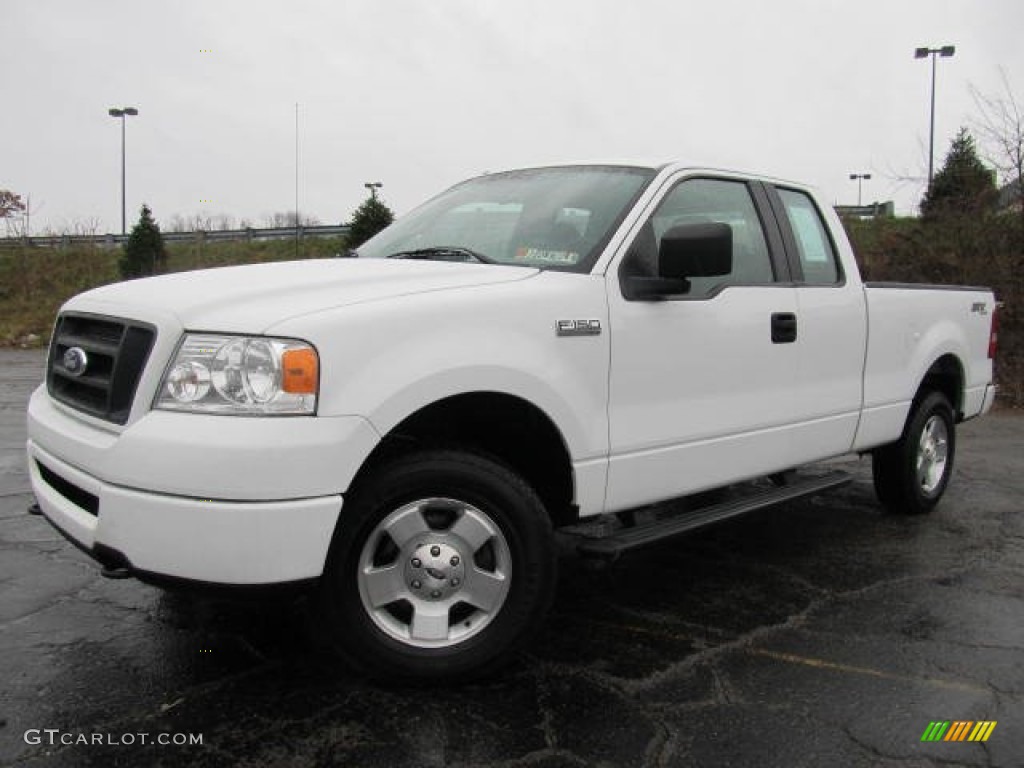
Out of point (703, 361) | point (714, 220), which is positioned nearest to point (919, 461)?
point (714, 220)

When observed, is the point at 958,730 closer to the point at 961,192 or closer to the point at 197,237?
the point at 961,192

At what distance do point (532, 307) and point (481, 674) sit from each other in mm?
1274

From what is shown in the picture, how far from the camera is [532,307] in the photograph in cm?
312

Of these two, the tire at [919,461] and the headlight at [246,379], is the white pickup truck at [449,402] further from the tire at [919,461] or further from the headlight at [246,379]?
the tire at [919,461]

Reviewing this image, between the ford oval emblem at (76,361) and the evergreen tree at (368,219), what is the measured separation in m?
17.7

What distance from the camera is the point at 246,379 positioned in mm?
2586

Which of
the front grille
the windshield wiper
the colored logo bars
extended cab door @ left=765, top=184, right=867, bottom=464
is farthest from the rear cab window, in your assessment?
the front grille

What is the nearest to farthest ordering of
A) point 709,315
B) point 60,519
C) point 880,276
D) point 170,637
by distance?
point 60,519 → point 170,637 → point 709,315 → point 880,276

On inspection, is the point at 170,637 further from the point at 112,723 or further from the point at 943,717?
the point at 943,717

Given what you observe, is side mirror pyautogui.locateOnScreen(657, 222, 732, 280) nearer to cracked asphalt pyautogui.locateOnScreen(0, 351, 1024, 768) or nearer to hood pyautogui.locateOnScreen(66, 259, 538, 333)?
hood pyautogui.locateOnScreen(66, 259, 538, 333)

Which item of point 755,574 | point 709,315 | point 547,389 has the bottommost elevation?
point 755,574

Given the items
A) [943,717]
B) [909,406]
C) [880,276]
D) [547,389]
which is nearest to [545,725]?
[547,389]

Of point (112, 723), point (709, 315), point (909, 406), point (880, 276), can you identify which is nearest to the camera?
point (112, 723)

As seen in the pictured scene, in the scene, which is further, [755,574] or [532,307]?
[755,574]
